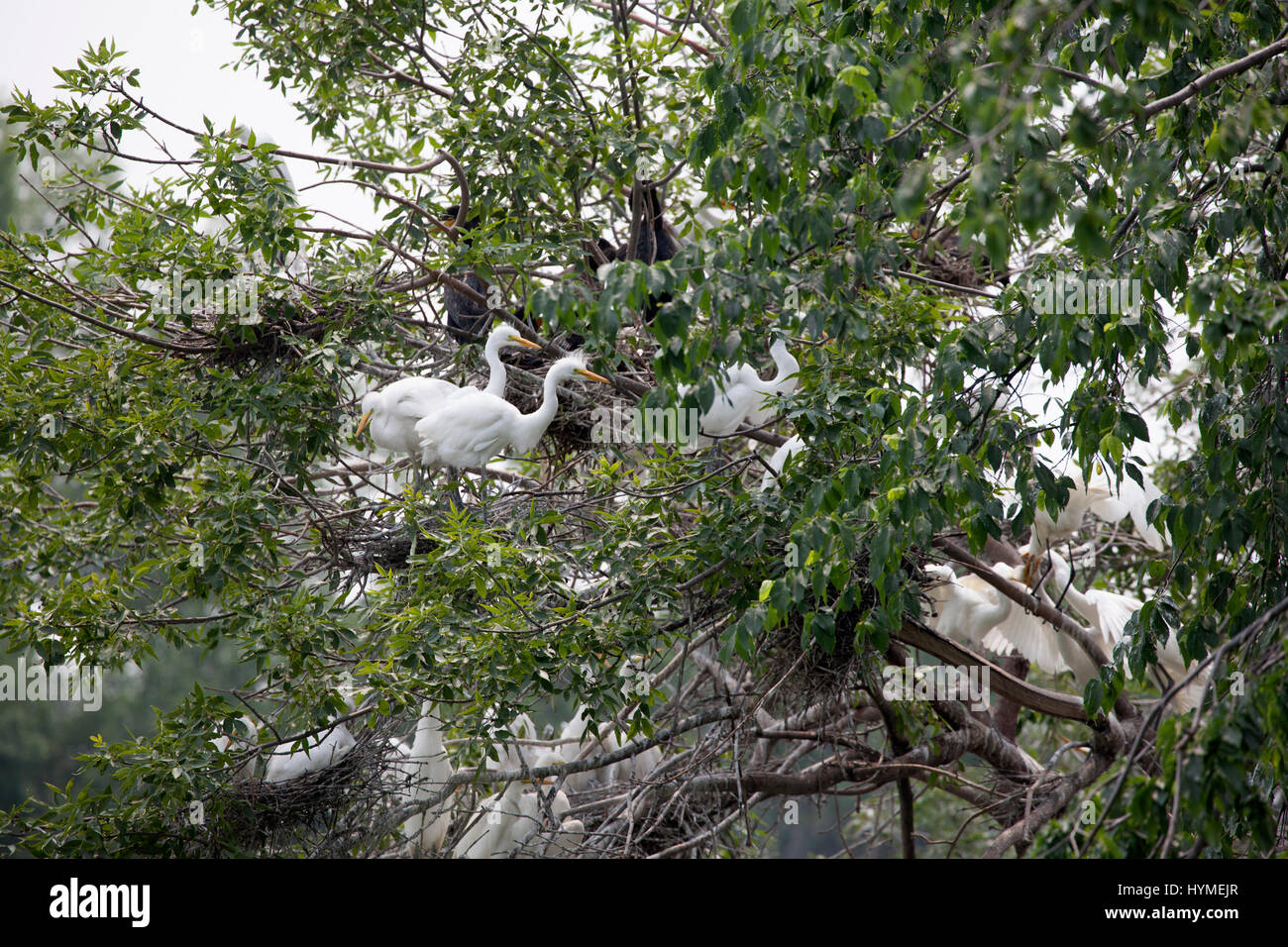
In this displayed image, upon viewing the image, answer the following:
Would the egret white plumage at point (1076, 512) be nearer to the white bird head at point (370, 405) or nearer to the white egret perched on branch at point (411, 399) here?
the white egret perched on branch at point (411, 399)

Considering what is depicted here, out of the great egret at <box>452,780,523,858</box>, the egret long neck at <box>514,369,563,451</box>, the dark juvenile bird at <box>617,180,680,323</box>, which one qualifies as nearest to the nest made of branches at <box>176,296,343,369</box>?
the egret long neck at <box>514,369,563,451</box>

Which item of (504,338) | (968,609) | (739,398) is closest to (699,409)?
(739,398)

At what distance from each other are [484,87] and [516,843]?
Result: 234cm

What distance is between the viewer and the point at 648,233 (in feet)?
12.5

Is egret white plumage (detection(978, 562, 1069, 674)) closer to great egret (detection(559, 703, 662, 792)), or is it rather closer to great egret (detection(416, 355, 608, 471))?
great egret (detection(559, 703, 662, 792))

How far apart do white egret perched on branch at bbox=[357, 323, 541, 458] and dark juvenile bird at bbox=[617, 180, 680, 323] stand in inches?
18.9

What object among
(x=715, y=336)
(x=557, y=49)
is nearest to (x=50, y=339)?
→ (x=557, y=49)

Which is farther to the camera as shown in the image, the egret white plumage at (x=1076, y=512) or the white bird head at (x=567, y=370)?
the egret white plumage at (x=1076, y=512)

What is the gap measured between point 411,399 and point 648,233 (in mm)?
1120

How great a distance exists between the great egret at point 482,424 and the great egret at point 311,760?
91 cm

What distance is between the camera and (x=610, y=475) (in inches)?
116

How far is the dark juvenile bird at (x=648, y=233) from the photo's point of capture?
3516 millimetres

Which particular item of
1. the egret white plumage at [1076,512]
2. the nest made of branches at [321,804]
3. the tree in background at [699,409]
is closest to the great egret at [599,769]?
the tree in background at [699,409]
